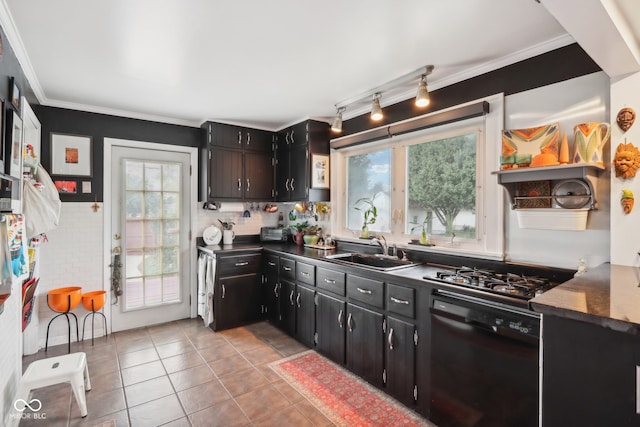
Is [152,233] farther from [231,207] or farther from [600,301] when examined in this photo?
[600,301]

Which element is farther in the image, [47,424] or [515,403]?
[47,424]

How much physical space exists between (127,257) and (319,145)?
2.49 meters

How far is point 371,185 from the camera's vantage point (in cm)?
342

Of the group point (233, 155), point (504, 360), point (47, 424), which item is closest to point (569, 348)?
point (504, 360)

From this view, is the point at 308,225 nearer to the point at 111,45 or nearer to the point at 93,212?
the point at 93,212

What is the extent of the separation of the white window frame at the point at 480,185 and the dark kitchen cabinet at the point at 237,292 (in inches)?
62.9

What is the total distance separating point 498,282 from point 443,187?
1045mm

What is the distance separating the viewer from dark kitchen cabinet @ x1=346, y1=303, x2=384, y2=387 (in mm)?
2369

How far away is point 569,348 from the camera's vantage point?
111 cm

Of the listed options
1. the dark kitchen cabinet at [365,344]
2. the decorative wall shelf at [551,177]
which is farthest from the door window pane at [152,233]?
the decorative wall shelf at [551,177]

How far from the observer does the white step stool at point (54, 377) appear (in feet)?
6.54

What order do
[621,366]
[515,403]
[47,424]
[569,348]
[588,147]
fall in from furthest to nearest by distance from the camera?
[47,424], [588,147], [515,403], [569,348], [621,366]

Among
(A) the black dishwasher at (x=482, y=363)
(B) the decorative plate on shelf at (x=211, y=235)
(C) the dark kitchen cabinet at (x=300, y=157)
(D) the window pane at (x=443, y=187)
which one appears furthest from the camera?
(B) the decorative plate on shelf at (x=211, y=235)

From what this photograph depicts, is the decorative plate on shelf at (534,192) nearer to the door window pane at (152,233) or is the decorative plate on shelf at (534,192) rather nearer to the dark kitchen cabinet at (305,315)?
the dark kitchen cabinet at (305,315)
